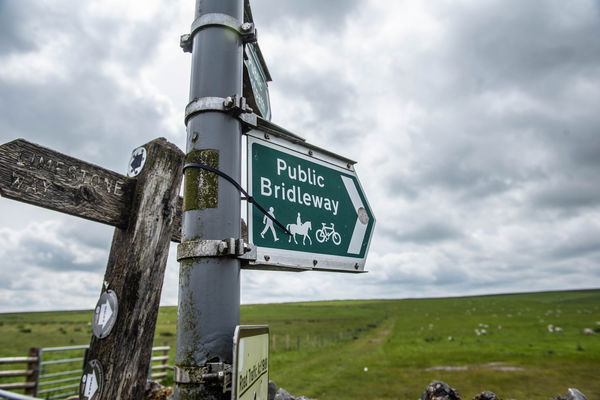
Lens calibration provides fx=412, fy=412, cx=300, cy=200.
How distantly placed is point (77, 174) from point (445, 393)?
3.82 meters

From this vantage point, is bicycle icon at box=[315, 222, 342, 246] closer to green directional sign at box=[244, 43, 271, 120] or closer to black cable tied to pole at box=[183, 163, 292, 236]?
black cable tied to pole at box=[183, 163, 292, 236]

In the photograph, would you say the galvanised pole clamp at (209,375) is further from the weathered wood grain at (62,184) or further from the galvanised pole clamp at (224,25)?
the galvanised pole clamp at (224,25)

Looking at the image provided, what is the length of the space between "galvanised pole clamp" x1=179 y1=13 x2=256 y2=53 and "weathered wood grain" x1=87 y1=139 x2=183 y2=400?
99 centimetres

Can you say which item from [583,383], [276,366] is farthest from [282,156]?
[276,366]

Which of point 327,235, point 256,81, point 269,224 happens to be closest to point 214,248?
point 269,224

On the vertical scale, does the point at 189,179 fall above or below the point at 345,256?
above

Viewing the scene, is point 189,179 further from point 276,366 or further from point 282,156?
point 276,366

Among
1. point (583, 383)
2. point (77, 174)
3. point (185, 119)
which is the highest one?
point (185, 119)

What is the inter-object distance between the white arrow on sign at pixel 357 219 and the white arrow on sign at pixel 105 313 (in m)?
1.71

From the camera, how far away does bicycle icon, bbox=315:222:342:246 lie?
8.71 feet

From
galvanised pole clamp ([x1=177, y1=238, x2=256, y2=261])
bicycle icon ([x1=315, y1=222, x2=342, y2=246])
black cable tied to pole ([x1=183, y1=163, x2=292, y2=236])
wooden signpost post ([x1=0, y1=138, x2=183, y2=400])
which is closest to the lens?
galvanised pole clamp ([x1=177, y1=238, x2=256, y2=261])

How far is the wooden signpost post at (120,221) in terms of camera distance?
8.00 feet

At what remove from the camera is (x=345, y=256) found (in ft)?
9.16

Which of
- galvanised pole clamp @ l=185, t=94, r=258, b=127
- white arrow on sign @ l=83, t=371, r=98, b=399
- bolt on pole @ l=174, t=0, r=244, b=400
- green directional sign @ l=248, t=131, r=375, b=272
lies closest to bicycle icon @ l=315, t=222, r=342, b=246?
green directional sign @ l=248, t=131, r=375, b=272
